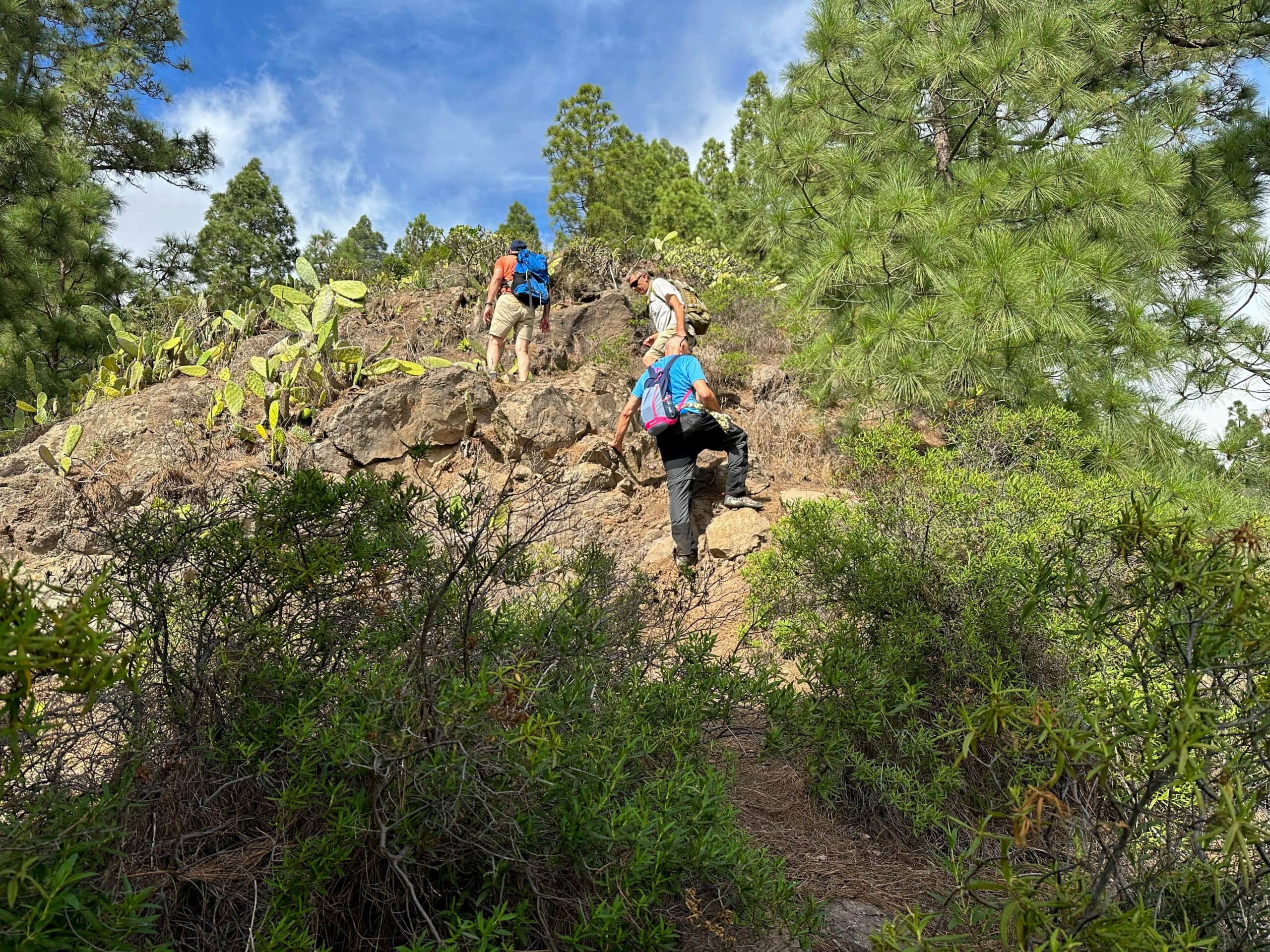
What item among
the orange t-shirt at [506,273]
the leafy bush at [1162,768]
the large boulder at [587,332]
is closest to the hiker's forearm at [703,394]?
the orange t-shirt at [506,273]

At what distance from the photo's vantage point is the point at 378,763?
61.4 inches

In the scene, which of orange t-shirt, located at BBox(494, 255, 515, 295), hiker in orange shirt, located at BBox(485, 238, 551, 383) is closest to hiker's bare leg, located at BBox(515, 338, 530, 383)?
hiker in orange shirt, located at BBox(485, 238, 551, 383)

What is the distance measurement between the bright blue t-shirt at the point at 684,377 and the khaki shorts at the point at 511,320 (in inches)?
85.1

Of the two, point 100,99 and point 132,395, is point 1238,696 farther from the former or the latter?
point 100,99

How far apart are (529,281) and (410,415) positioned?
181cm

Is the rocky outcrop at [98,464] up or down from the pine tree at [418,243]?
down

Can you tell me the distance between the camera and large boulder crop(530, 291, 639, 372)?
828 centimetres

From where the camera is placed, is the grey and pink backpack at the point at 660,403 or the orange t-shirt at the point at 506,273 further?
the orange t-shirt at the point at 506,273

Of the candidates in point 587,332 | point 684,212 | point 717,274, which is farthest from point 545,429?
point 684,212

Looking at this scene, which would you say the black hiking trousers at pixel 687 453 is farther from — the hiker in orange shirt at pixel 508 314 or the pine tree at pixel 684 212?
the pine tree at pixel 684 212

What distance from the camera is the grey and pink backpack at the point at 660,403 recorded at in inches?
217

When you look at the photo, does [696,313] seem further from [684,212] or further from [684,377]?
[684,212]

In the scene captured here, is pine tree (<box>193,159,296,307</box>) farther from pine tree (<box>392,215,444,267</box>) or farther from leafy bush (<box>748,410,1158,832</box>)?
leafy bush (<box>748,410,1158,832</box>)

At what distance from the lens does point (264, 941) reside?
1.54 m
